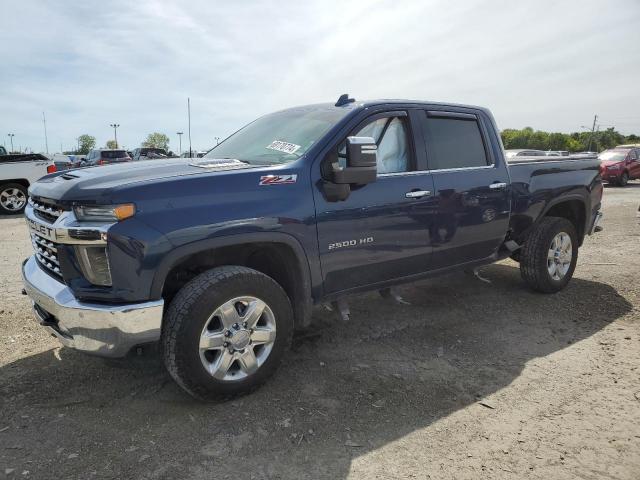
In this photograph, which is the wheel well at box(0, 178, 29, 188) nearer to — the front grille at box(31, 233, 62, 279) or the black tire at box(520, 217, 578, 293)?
the front grille at box(31, 233, 62, 279)

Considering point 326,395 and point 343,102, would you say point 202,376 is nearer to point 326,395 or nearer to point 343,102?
point 326,395

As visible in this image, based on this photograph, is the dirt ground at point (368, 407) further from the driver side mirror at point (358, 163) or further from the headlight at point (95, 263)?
the driver side mirror at point (358, 163)

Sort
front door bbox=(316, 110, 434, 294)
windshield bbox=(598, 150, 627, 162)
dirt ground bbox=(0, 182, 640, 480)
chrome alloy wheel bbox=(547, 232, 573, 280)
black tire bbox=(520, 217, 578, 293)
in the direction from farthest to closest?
windshield bbox=(598, 150, 627, 162), chrome alloy wheel bbox=(547, 232, 573, 280), black tire bbox=(520, 217, 578, 293), front door bbox=(316, 110, 434, 294), dirt ground bbox=(0, 182, 640, 480)

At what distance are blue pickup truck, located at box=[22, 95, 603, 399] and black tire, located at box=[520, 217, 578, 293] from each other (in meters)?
0.75

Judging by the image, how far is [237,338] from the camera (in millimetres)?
3018

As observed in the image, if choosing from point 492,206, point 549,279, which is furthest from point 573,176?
point 492,206

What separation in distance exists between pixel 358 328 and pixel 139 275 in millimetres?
2227

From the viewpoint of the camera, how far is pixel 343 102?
13.0 ft

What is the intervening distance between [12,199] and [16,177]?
58 cm

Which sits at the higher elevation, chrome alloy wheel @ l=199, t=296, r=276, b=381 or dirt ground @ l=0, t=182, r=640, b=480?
chrome alloy wheel @ l=199, t=296, r=276, b=381

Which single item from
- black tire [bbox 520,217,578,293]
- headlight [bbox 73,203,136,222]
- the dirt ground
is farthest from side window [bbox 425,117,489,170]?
headlight [bbox 73,203,136,222]

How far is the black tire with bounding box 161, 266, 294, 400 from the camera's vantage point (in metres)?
2.80

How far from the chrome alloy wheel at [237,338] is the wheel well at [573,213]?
12.3 feet

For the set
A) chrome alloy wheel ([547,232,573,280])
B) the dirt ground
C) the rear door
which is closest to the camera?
the dirt ground
